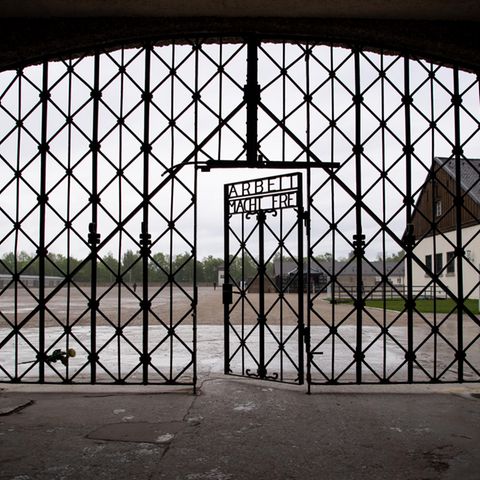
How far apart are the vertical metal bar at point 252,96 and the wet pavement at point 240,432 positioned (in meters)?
2.90

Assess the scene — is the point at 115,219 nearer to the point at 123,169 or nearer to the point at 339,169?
the point at 123,169

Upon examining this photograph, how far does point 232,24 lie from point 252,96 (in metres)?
0.83

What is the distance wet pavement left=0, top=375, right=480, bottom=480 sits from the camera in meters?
3.40

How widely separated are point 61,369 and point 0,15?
4889 millimetres

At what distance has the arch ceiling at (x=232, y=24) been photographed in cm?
530

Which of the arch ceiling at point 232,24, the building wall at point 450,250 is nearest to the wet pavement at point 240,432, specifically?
the arch ceiling at point 232,24

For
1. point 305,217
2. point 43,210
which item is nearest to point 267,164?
point 305,217

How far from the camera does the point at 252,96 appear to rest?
585 cm

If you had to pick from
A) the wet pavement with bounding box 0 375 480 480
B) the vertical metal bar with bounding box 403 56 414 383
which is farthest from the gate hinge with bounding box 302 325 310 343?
the vertical metal bar with bounding box 403 56 414 383

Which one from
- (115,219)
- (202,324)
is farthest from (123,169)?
(202,324)

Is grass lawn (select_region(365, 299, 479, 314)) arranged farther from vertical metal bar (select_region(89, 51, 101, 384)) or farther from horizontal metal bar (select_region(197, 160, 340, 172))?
vertical metal bar (select_region(89, 51, 101, 384))

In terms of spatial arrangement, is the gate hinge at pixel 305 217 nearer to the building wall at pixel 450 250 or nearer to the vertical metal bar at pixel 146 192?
the vertical metal bar at pixel 146 192

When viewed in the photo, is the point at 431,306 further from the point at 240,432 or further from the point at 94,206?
the point at 240,432

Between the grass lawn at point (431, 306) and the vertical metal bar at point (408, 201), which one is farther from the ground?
the vertical metal bar at point (408, 201)
